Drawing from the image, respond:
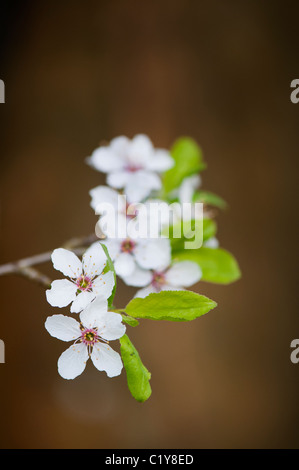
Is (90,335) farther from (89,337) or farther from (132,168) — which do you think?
(132,168)

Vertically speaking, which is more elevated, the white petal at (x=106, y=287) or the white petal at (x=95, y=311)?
the white petal at (x=106, y=287)

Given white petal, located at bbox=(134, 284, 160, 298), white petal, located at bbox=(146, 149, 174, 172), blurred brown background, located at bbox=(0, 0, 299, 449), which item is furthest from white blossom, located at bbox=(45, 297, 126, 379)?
blurred brown background, located at bbox=(0, 0, 299, 449)

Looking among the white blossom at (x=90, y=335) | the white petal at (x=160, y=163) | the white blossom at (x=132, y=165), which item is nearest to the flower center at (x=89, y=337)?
the white blossom at (x=90, y=335)

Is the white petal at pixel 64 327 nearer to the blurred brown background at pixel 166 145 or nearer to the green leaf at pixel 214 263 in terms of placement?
the green leaf at pixel 214 263

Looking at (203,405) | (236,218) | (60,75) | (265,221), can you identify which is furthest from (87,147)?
(203,405)

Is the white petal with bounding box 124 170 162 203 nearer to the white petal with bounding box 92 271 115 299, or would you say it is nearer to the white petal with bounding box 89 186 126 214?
the white petal with bounding box 89 186 126 214

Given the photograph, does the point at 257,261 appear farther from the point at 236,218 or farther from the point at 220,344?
the point at 220,344
